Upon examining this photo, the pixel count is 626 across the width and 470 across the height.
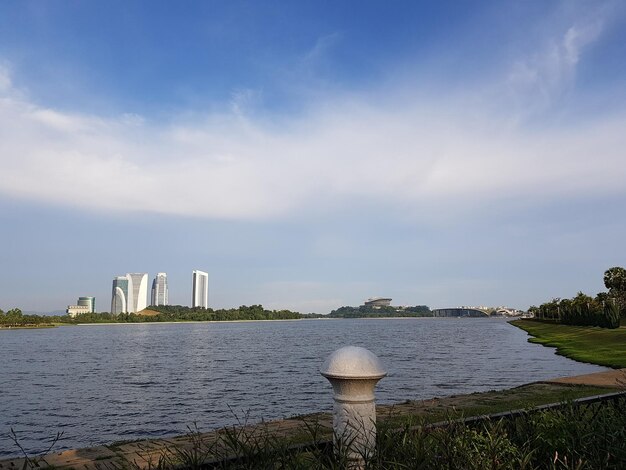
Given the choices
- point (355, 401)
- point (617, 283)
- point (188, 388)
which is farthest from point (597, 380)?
point (617, 283)

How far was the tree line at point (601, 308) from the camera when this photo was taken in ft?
174

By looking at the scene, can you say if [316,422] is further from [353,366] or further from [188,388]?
[188,388]

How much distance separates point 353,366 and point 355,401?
30cm

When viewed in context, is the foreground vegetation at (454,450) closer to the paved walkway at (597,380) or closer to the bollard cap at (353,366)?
the bollard cap at (353,366)

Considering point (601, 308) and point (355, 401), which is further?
point (601, 308)

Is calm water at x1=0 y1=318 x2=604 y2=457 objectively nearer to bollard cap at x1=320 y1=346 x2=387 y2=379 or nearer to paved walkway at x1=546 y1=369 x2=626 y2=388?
paved walkway at x1=546 y1=369 x2=626 y2=388

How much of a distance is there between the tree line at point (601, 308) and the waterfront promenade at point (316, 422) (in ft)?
132

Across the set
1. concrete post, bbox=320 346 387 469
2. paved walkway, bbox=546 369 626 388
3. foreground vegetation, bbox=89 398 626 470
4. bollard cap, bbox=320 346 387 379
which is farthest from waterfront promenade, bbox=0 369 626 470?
bollard cap, bbox=320 346 387 379

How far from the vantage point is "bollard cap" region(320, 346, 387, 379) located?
384cm

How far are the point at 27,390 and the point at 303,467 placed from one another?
83.3 feet

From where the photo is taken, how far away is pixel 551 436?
4.45 metres

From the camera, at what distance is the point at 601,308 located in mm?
68000

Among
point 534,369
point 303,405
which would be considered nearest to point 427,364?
point 534,369

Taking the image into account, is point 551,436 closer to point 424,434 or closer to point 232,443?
Result: point 424,434
